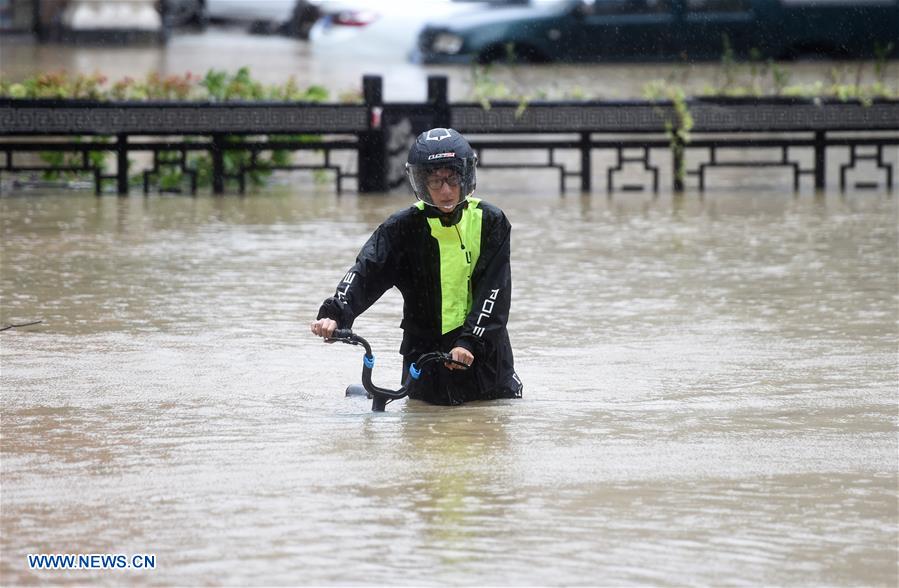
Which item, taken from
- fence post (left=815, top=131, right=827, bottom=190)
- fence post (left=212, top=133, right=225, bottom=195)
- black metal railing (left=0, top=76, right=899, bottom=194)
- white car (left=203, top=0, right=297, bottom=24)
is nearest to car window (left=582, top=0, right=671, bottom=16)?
black metal railing (left=0, top=76, right=899, bottom=194)

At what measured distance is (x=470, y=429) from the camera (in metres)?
6.46

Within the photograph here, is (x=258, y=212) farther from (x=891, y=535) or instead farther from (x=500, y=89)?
(x=891, y=535)

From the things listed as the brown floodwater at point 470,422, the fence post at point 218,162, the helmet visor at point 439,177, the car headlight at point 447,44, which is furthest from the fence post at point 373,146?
the helmet visor at point 439,177

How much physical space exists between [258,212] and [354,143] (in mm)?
2231

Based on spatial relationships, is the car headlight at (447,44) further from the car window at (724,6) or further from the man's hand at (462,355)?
the man's hand at (462,355)

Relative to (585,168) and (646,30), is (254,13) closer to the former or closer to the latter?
(646,30)

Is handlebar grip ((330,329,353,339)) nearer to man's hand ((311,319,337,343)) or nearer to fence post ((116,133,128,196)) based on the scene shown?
man's hand ((311,319,337,343))

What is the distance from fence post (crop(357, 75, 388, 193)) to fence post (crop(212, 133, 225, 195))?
4.30 feet

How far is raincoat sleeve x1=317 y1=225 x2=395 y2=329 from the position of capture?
6.70 m

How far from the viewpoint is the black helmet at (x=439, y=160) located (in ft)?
22.0

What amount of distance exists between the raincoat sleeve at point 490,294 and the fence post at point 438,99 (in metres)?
10.0

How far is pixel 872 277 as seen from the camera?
34.9 feet

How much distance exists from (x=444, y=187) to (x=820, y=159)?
11449 mm

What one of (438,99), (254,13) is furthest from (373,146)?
(254,13)
